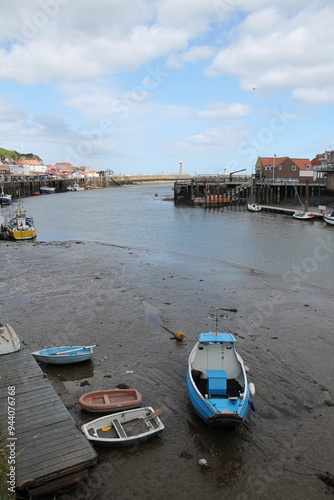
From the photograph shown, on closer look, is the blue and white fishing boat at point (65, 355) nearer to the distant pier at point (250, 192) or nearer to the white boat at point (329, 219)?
the white boat at point (329, 219)

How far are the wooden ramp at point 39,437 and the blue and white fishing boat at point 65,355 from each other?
72.6 inches

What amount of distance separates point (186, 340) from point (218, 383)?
4493mm

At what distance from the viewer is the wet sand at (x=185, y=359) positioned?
7.73m

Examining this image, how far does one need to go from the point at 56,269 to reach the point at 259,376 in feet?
56.2

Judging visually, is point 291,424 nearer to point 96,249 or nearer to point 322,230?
point 96,249

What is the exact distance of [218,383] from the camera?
9570 millimetres

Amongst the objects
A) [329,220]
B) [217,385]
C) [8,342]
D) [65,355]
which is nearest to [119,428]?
[217,385]

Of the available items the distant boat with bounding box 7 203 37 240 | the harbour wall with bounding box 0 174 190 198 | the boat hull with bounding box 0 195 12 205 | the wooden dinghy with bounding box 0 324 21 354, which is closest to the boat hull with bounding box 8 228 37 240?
the distant boat with bounding box 7 203 37 240

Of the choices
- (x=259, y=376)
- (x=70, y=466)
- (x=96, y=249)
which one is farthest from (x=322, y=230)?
(x=70, y=466)

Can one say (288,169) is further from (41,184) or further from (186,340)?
(186,340)

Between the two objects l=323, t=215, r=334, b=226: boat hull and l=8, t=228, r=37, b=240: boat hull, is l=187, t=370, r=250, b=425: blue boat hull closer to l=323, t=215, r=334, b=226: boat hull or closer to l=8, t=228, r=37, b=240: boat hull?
l=8, t=228, r=37, b=240: boat hull

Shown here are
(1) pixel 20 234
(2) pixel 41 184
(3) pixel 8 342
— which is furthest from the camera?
(2) pixel 41 184

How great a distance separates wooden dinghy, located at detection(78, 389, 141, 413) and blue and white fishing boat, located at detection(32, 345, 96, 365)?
2082 millimetres

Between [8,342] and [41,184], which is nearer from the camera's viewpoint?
[8,342]
